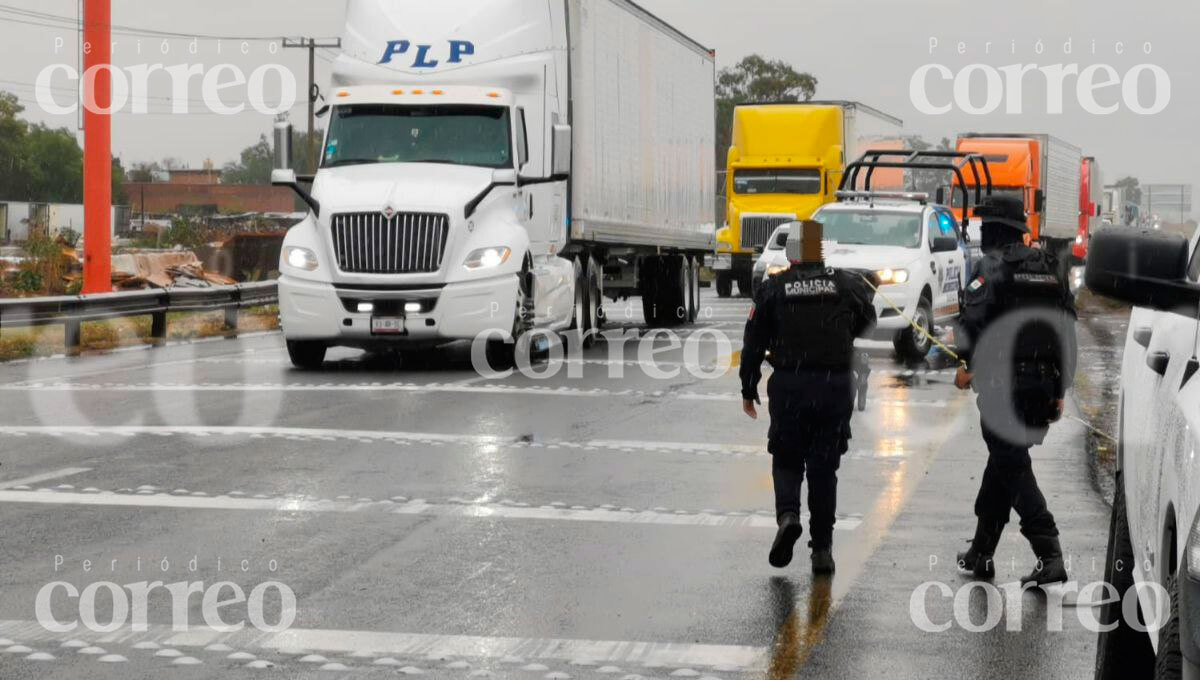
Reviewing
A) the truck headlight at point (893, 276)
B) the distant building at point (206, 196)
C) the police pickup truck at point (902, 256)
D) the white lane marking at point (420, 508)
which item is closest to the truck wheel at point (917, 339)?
the police pickup truck at point (902, 256)

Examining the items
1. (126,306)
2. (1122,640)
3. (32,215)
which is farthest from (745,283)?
(1122,640)

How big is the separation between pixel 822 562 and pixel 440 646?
2215 mm

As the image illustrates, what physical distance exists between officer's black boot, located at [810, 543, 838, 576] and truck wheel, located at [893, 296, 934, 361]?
13402 millimetres

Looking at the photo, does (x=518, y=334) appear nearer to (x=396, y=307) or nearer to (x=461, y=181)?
(x=396, y=307)

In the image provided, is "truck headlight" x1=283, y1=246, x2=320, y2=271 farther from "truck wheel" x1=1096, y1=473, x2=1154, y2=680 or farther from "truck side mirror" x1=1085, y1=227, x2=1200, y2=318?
"truck side mirror" x1=1085, y1=227, x2=1200, y2=318

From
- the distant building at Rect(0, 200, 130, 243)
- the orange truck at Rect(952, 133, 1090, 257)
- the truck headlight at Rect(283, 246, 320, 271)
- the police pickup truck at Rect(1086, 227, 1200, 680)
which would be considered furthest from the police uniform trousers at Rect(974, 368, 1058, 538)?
the distant building at Rect(0, 200, 130, 243)

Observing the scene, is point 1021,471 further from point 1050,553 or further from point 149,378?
point 149,378

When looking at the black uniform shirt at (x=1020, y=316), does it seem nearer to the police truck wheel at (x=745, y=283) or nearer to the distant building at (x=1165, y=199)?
the police truck wheel at (x=745, y=283)

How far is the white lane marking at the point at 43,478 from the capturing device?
10.7 m

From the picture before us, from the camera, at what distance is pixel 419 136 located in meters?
19.8

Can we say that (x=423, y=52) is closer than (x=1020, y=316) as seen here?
No

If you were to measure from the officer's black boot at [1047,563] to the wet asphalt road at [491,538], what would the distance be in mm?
232

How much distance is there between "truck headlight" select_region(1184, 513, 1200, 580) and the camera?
367 centimetres

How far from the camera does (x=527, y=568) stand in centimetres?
821
